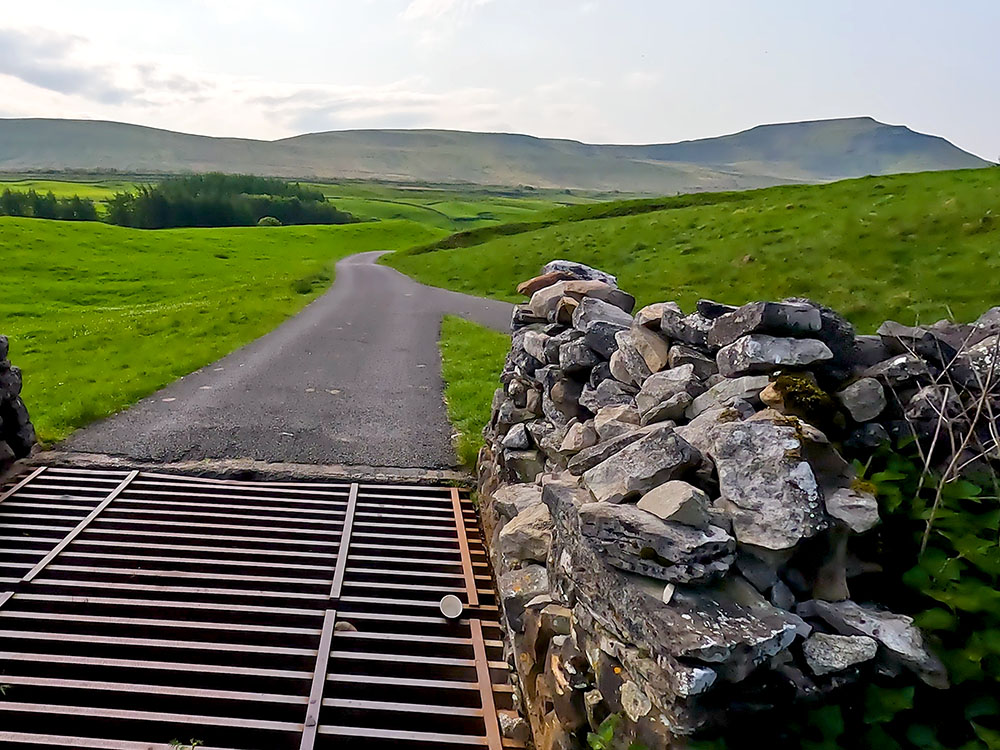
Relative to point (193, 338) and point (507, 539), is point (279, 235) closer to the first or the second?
point (193, 338)

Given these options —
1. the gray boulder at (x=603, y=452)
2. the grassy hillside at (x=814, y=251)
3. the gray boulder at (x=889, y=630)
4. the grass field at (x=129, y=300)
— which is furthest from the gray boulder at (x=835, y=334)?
the grassy hillside at (x=814, y=251)

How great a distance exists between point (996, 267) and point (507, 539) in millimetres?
18991

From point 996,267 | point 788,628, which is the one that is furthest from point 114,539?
point 996,267

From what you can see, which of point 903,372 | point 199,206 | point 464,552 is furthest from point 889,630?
point 199,206

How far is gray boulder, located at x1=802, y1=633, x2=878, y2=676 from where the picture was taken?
298 cm

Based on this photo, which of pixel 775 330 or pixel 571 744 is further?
pixel 775 330

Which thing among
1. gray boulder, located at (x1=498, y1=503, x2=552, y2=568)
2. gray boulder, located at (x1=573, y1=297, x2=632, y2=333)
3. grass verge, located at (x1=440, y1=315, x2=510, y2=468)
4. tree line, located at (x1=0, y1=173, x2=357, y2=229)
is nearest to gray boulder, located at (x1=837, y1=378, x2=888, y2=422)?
gray boulder, located at (x1=498, y1=503, x2=552, y2=568)

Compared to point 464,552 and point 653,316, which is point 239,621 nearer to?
point 464,552

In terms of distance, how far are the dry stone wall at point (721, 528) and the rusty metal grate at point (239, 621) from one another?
2.28ft

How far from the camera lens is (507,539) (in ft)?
16.4

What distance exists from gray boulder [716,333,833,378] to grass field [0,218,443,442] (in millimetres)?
8571

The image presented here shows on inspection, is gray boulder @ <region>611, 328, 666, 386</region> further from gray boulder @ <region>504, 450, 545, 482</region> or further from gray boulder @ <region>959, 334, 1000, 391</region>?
gray boulder @ <region>959, 334, 1000, 391</region>

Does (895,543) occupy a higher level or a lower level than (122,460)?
higher

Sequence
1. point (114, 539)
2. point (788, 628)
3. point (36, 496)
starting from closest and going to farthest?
point (788, 628), point (114, 539), point (36, 496)
